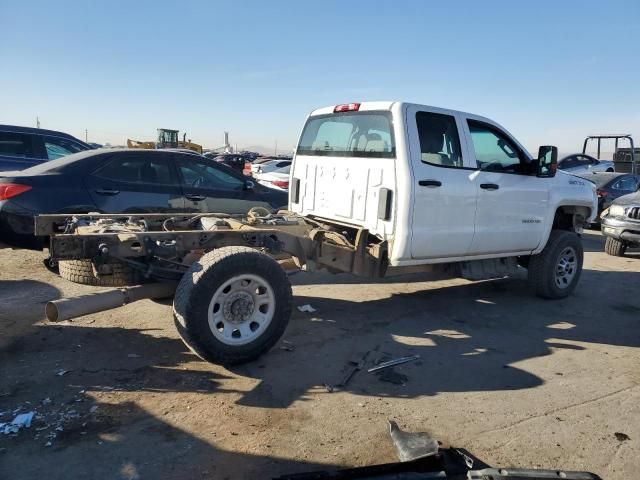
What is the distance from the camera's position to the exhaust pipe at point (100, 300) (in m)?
3.77

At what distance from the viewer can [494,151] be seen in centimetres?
581

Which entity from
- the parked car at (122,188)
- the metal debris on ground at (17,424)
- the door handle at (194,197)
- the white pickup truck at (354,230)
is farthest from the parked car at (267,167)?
the metal debris on ground at (17,424)

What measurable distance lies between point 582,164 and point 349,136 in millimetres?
16517

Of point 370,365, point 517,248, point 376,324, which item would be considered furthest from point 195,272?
point 517,248

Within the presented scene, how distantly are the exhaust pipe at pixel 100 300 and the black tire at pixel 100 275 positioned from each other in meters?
0.28

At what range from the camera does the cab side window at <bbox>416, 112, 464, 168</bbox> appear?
511 centimetres

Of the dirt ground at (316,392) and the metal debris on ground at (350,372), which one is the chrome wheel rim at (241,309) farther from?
the metal debris on ground at (350,372)

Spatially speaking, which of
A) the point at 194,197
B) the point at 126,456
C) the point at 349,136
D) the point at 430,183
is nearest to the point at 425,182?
the point at 430,183

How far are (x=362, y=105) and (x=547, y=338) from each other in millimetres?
3093

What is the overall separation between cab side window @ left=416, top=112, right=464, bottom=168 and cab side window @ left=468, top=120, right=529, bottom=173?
0.95 ft

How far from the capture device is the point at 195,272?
3.98 metres

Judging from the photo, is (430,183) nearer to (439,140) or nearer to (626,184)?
(439,140)

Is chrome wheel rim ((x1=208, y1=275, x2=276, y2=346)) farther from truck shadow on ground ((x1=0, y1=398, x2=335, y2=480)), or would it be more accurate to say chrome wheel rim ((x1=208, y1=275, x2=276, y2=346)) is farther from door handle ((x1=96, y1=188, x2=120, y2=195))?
door handle ((x1=96, y1=188, x2=120, y2=195))

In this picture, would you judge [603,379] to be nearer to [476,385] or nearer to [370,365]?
[476,385]
